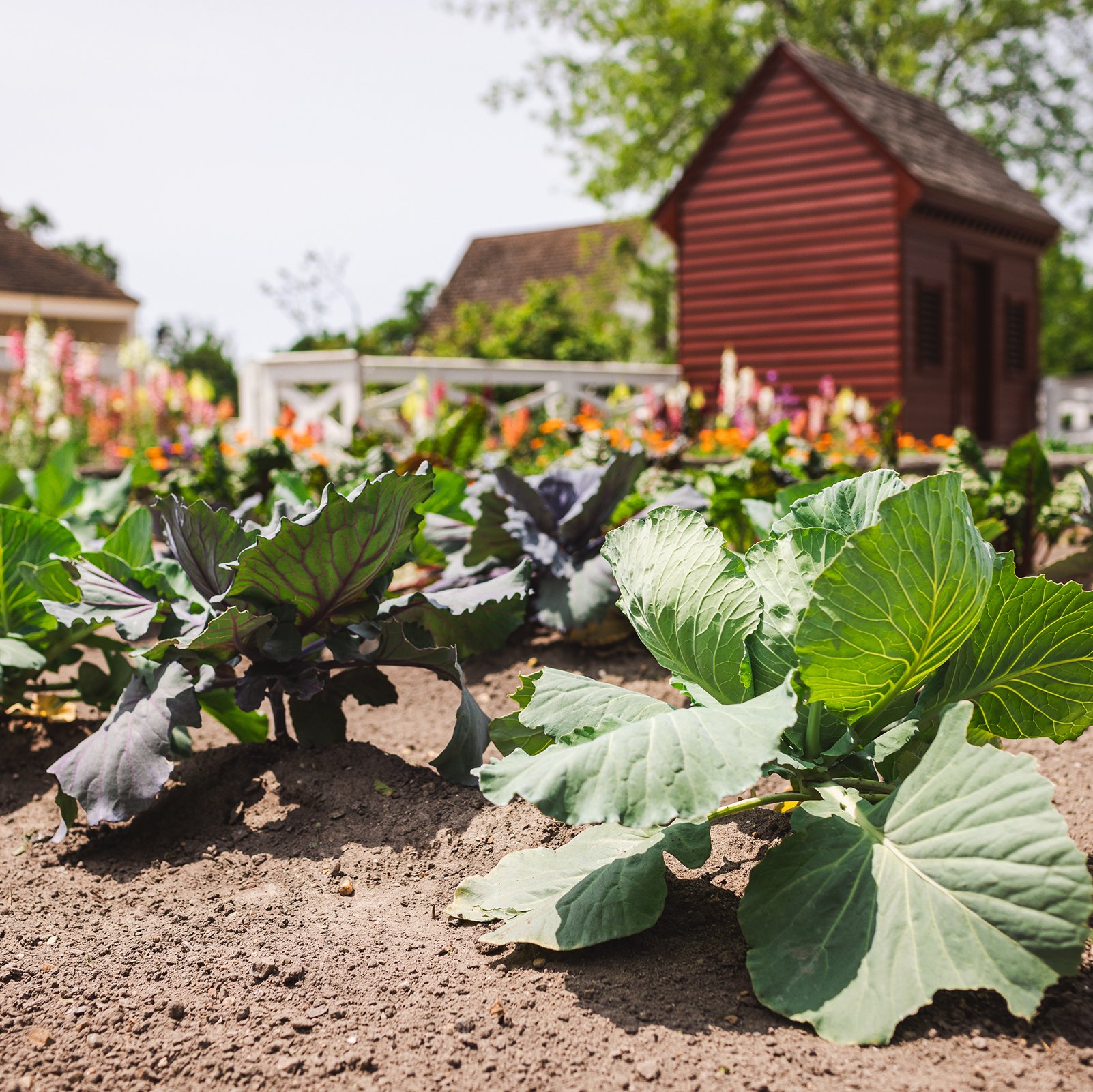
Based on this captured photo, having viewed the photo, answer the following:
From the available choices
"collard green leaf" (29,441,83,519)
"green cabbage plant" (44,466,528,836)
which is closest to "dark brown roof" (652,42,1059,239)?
"collard green leaf" (29,441,83,519)

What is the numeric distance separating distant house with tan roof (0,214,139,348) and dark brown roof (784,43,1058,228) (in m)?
19.7

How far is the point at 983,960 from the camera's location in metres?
1.32

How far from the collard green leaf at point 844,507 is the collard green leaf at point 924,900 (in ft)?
1.25

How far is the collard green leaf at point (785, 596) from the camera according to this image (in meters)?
1.68

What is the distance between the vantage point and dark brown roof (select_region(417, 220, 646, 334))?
29094 millimetres

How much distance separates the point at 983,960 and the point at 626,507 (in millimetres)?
2173

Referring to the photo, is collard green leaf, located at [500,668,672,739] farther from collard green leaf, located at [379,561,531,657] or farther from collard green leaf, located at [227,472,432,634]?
collard green leaf, located at [379,561,531,657]

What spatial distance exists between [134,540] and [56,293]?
27427 millimetres

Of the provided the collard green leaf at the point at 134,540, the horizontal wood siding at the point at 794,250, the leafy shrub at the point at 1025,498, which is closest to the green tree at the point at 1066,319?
the horizontal wood siding at the point at 794,250

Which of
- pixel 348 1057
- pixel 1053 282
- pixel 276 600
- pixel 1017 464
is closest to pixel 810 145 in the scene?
pixel 1017 464

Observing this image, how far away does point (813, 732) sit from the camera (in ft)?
5.46

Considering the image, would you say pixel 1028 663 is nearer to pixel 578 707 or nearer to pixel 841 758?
pixel 841 758

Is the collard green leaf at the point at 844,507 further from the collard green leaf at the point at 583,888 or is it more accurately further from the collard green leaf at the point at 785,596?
the collard green leaf at the point at 583,888

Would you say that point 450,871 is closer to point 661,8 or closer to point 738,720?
point 738,720
